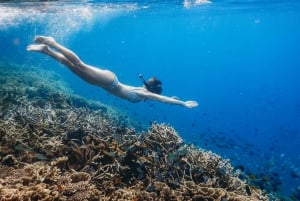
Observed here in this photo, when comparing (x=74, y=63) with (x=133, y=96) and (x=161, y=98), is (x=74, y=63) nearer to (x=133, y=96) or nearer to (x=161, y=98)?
(x=133, y=96)

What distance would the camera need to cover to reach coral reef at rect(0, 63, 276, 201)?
5520 millimetres

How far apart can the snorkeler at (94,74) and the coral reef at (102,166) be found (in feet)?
4.14

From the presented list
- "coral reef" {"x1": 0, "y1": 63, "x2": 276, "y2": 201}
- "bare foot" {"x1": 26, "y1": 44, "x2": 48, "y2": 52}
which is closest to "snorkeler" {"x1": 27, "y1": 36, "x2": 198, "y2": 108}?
"bare foot" {"x1": 26, "y1": 44, "x2": 48, "y2": 52}

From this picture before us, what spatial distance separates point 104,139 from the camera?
28.4ft

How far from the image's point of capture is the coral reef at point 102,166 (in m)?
5.52

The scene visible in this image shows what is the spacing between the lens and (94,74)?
9156 millimetres

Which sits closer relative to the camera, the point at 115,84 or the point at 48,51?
the point at 48,51

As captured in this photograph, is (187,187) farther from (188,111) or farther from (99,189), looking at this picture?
(188,111)

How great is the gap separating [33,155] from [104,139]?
7.34 feet

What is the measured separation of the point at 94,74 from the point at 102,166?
124 inches

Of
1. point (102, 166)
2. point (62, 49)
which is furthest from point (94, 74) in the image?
point (102, 166)

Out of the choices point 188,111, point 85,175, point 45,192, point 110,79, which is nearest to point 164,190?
point 85,175

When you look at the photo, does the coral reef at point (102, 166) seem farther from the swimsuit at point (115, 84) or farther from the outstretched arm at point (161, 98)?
the swimsuit at point (115, 84)

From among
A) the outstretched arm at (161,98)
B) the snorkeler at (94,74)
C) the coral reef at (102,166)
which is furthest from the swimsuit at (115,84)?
the coral reef at (102,166)
